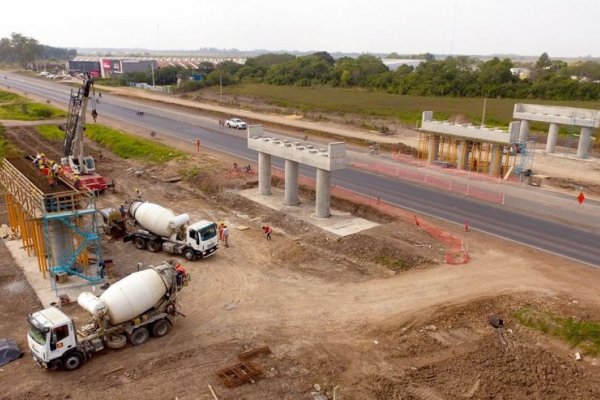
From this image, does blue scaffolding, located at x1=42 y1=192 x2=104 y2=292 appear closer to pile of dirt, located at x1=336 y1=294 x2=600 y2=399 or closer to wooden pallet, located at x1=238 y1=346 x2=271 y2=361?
wooden pallet, located at x1=238 y1=346 x2=271 y2=361

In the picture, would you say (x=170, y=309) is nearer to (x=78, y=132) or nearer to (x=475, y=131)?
(x=78, y=132)

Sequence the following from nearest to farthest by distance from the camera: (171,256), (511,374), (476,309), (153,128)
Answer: (511,374) < (476,309) < (171,256) < (153,128)

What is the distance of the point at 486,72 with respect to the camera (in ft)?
414

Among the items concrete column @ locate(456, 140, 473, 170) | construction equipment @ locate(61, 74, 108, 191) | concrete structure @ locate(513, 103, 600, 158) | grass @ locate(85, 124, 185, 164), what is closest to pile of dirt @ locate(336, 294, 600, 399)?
concrete column @ locate(456, 140, 473, 170)

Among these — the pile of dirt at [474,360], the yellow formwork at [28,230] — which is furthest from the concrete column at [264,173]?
the pile of dirt at [474,360]

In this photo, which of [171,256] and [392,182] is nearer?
[171,256]

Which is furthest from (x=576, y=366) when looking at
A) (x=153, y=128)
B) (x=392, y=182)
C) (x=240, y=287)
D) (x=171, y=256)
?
(x=153, y=128)

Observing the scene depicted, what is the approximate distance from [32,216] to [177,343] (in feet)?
38.2

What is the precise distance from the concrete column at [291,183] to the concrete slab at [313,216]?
1.73ft

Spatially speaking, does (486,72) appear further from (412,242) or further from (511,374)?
(511,374)

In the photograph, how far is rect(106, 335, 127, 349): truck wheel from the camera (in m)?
23.1

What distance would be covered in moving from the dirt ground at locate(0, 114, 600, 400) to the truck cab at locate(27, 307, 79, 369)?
2.08 feet

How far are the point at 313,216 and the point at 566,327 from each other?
20.4 meters

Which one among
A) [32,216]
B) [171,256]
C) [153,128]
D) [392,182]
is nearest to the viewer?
[32,216]
